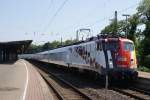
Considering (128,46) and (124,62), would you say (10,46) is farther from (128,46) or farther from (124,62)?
(124,62)

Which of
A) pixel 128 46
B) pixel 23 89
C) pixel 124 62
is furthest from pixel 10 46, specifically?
pixel 23 89

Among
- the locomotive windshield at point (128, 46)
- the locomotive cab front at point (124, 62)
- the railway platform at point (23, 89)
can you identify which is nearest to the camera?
the railway platform at point (23, 89)

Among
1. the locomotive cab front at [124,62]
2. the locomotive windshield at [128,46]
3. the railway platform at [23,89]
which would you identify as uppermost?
the locomotive windshield at [128,46]

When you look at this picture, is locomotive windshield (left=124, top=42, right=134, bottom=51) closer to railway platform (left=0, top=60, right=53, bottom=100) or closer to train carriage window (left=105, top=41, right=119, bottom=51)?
train carriage window (left=105, top=41, right=119, bottom=51)

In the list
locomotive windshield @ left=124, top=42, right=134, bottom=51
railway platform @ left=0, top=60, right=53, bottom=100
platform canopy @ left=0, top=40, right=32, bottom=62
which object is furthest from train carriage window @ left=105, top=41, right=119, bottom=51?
platform canopy @ left=0, top=40, right=32, bottom=62

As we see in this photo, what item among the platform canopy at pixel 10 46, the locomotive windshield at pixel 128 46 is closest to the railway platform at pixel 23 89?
the locomotive windshield at pixel 128 46

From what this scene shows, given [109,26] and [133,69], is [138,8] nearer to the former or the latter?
[109,26]

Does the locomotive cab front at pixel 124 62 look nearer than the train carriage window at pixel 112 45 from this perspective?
Yes

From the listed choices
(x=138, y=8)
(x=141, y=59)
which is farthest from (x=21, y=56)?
(x=141, y=59)

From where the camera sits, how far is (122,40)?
84.3 ft

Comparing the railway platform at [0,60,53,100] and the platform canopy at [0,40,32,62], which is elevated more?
the platform canopy at [0,40,32,62]

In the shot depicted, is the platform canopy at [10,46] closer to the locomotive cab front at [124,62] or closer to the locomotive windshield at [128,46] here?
the locomotive windshield at [128,46]

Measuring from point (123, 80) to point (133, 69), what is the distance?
1263 millimetres

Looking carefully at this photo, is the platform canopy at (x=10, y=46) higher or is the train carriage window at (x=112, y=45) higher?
the platform canopy at (x=10, y=46)
